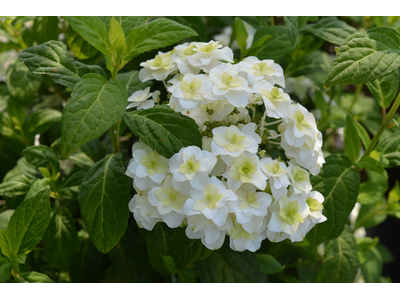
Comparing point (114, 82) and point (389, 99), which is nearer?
point (114, 82)

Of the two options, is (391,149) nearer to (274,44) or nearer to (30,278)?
(274,44)

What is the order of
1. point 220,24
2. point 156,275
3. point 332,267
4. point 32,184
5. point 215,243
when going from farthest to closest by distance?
point 220,24 < point 156,275 < point 332,267 < point 32,184 < point 215,243

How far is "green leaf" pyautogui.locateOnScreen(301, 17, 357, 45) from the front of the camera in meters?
1.07

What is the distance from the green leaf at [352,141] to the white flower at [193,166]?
0.48 meters

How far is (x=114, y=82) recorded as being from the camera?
749 mm

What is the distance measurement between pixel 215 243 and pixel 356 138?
52cm

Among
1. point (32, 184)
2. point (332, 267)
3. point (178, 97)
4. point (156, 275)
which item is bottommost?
point (156, 275)

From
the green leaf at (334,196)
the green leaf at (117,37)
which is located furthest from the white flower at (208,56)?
the green leaf at (334,196)

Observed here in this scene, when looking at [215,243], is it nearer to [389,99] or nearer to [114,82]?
[114,82]

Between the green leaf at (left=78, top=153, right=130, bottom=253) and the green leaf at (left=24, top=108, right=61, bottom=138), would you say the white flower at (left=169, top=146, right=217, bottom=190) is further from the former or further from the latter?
the green leaf at (left=24, top=108, right=61, bottom=138)

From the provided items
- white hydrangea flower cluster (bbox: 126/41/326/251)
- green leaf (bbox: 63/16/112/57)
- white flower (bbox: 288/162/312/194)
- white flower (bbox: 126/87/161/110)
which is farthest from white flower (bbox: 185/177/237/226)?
green leaf (bbox: 63/16/112/57)

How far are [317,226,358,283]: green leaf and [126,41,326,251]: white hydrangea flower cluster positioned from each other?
17.4 inches

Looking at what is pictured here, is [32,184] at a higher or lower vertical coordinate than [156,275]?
higher

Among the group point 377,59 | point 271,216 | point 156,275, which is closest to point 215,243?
point 271,216
